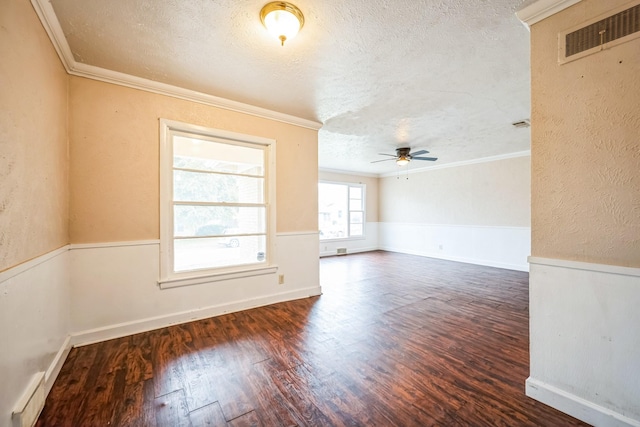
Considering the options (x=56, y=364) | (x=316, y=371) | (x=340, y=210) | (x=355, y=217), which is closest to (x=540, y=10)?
(x=316, y=371)

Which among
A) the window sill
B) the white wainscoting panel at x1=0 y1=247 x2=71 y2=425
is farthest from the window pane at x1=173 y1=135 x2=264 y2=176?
the white wainscoting panel at x1=0 y1=247 x2=71 y2=425

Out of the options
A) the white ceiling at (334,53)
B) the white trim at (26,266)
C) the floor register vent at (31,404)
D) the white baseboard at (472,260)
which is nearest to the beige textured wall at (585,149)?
the white ceiling at (334,53)

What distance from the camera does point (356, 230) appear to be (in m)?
8.26

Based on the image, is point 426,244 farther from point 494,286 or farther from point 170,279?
point 170,279

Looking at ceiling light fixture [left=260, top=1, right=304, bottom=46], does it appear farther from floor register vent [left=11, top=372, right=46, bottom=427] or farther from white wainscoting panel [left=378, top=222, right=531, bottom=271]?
white wainscoting panel [left=378, top=222, right=531, bottom=271]

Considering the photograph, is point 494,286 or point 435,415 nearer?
point 435,415

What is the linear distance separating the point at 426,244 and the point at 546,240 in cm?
602

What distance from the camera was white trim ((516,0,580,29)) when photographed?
1.52 m

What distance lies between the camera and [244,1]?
1.59m

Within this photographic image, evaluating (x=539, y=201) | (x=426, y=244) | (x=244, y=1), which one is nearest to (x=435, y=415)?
(x=539, y=201)

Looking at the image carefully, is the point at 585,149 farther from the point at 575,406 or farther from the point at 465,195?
the point at 465,195

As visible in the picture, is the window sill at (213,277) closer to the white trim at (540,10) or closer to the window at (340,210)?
the white trim at (540,10)

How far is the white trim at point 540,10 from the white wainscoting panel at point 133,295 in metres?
3.38

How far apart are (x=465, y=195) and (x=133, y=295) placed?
6870 millimetres
